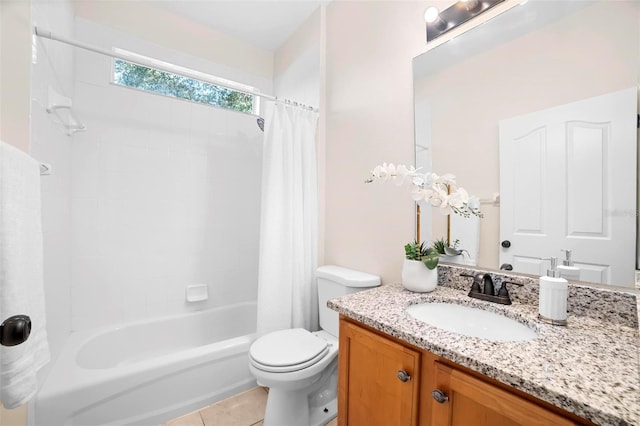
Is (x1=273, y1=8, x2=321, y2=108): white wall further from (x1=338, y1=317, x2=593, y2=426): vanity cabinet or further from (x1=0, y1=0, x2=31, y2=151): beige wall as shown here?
(x1=338, y1=317, x2=593, y2=426): vanity cabinet

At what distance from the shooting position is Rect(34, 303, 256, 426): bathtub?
126 cm

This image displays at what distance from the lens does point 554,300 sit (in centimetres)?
85

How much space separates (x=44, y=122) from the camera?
1321 mm

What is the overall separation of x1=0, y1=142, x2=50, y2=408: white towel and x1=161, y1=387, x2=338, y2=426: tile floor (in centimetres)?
97

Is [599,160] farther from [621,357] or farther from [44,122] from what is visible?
[44,122]

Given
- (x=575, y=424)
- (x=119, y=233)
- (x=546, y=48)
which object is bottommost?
(x=575, y=424)

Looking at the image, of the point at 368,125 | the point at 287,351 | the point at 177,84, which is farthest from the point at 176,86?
the point at 287,351

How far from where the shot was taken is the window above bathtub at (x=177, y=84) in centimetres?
208

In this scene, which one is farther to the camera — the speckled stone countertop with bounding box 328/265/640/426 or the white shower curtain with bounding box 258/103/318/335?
the white shower curtain with bounding box 258/103/318/335

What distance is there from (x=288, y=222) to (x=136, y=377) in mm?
1158

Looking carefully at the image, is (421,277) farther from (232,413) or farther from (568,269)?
(232,413)

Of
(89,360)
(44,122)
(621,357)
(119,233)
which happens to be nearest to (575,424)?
(621,357)

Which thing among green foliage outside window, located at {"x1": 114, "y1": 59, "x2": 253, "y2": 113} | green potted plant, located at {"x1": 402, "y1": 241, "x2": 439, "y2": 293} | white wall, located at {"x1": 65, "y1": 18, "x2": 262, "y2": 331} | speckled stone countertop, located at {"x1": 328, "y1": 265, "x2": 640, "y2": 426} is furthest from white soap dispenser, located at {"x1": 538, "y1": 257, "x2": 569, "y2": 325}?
green foliage outside window, located at {"x1": 114, "y1": 59, "x2": 253, "y2": 113}

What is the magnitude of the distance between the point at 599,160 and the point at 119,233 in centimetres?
269
